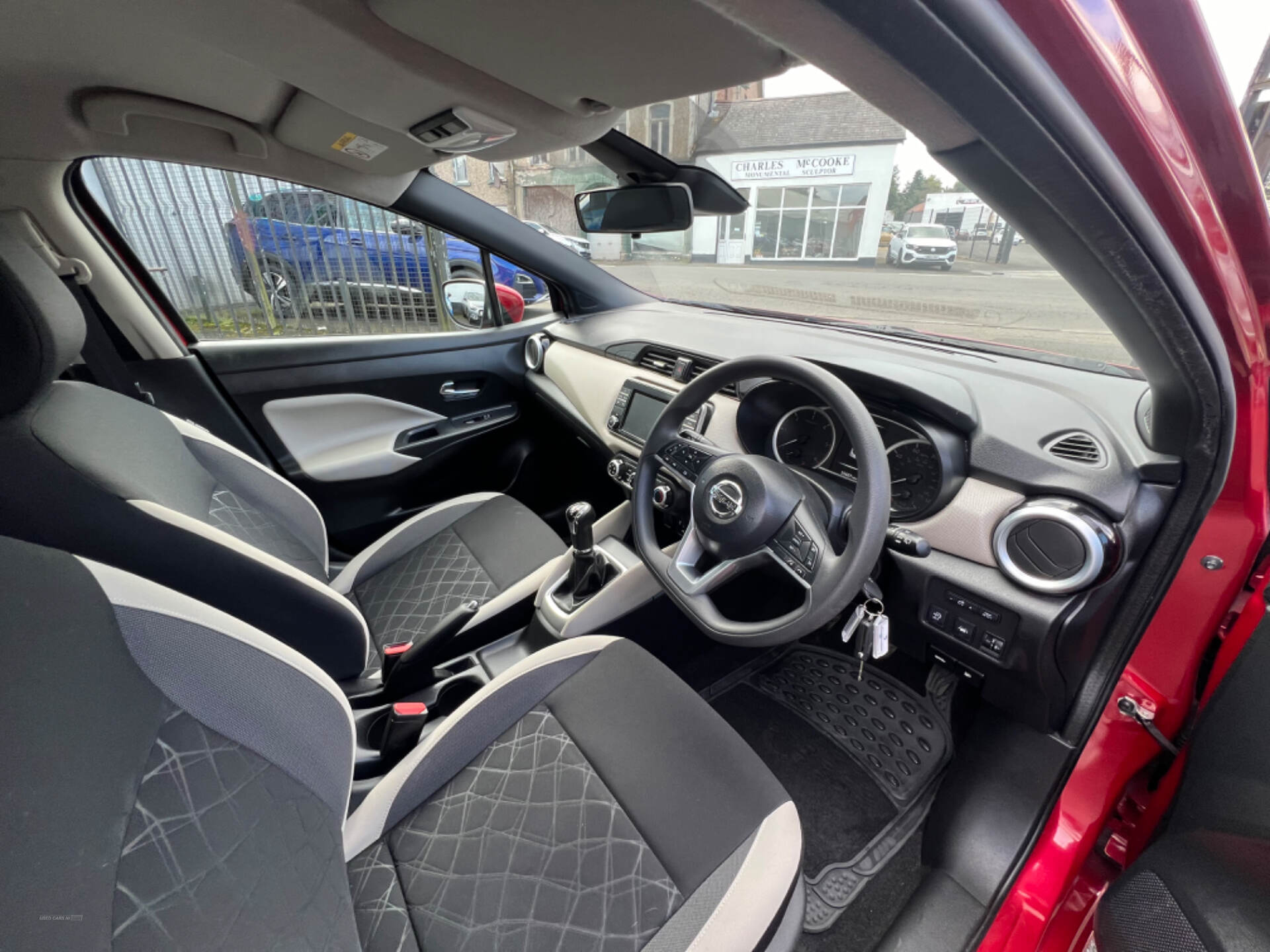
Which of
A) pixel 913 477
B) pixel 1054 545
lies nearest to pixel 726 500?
pixel 913 477

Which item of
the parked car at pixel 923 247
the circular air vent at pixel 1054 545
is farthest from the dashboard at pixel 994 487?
the parked car at pixel 923 247

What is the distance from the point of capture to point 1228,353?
2.38 ft

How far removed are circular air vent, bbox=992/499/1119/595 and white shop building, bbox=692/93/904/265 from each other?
0.67m

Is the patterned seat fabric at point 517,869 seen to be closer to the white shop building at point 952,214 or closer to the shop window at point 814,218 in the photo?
the white shop building at point 952,214

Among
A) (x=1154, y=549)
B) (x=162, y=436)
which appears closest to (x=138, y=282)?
(x=162, y=436)

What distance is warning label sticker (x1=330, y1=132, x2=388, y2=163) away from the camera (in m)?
1.42

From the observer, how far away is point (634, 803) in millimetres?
954

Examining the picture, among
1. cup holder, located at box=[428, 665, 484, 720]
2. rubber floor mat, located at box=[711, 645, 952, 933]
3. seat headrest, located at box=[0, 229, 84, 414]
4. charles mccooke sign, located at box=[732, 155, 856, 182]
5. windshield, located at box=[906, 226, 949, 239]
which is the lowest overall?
rubber floor mat, located at box=[711, 645, 952, 933]

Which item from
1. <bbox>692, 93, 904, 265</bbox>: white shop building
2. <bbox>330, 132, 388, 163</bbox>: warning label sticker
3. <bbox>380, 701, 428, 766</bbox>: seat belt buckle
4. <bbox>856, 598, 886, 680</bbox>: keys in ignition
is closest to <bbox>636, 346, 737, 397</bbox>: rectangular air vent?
<bbox>692, 93, 904, 265</bbox>: white shop building

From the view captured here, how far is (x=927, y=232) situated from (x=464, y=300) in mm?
1666

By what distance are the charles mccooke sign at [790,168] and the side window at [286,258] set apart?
90cm

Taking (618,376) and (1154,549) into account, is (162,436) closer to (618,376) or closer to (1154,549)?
(618,376)

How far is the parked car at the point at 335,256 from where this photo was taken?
1.93 meters

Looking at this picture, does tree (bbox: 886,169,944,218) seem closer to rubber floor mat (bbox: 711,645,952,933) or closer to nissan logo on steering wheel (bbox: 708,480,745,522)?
nissan logo on steering wheel (bbox: 708,480,745,522)
